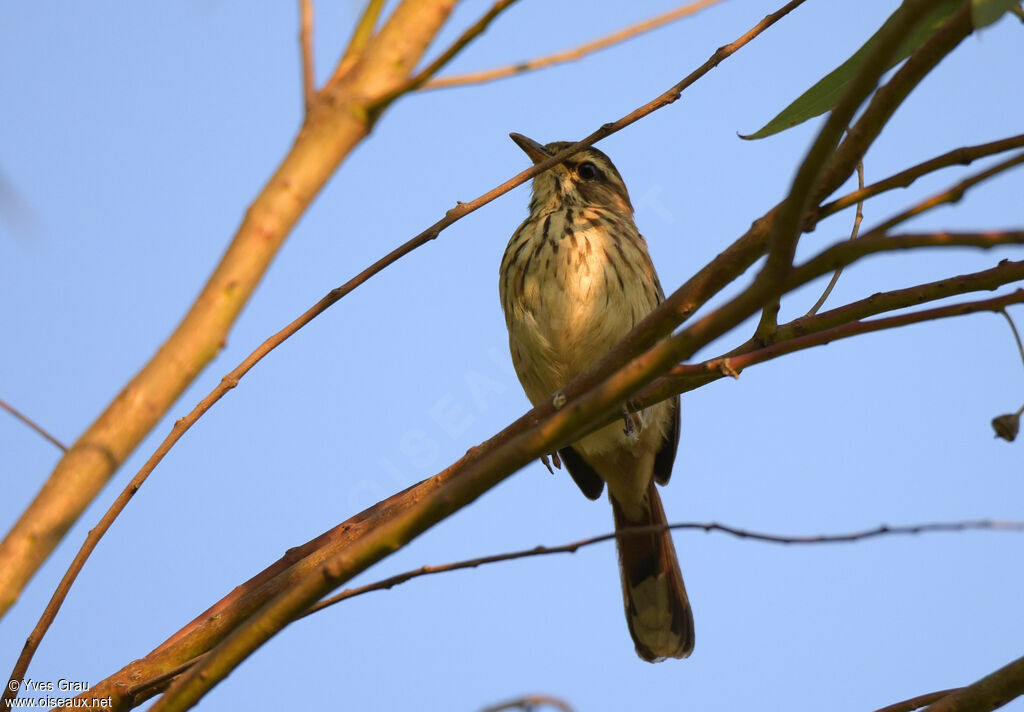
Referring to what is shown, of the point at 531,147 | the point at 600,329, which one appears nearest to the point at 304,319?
the point at 600,329

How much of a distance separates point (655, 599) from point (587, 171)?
2.11 m

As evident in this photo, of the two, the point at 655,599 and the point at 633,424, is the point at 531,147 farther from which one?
the point at 655,599

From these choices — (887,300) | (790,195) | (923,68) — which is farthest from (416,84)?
(887,300)

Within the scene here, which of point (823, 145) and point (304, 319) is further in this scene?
point (304, 319)

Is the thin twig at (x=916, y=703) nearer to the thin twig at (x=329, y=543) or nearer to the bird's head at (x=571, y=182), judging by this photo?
the thin twig at (x=329, y=543)

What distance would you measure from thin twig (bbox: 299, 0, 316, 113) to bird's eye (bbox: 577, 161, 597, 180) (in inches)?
161

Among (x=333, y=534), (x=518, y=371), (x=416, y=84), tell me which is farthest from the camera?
(x=518, y=371)

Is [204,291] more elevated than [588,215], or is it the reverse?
[588,215]

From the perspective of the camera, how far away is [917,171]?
1780mm

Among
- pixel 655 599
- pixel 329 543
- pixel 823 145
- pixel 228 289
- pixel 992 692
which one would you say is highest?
pixel 655 599

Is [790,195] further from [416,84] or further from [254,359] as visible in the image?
[254,359]

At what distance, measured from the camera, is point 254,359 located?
1984 mm

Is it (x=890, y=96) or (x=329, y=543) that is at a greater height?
(x=890, y=96)

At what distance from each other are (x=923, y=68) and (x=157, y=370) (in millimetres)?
1173
